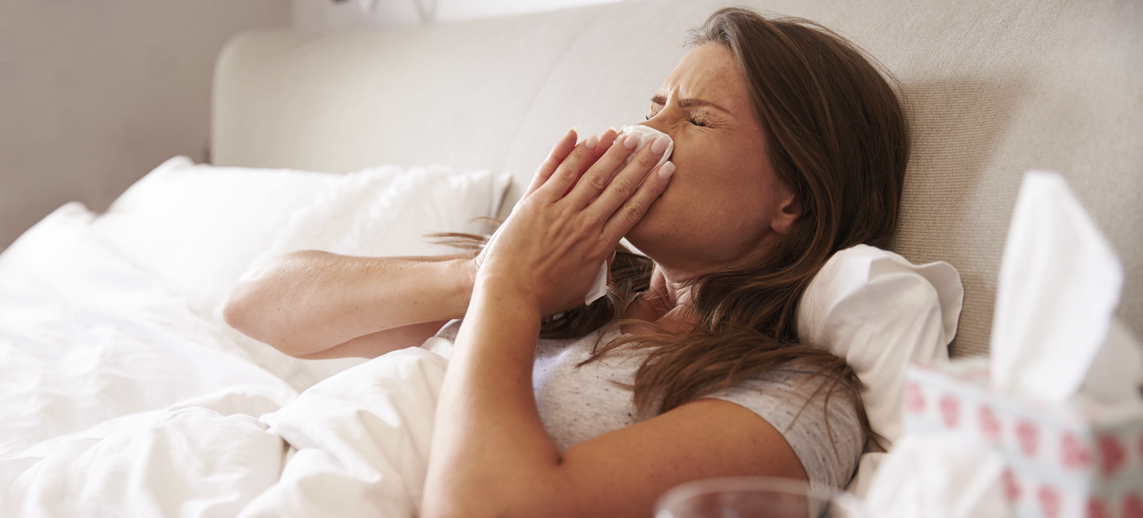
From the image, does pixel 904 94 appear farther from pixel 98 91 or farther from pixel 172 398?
pixel 98 91

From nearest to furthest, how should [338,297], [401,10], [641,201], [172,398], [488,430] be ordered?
[488,430], [641,201], [338,297], [172,398], [401,10]

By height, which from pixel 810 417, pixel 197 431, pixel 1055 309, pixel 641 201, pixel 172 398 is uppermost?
pixel 1055 309

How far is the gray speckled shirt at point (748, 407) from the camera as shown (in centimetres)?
72

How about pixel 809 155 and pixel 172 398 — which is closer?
pixel 809 155

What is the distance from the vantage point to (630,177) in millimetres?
925

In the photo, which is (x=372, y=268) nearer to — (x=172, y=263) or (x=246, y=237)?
(x=246, y=237)

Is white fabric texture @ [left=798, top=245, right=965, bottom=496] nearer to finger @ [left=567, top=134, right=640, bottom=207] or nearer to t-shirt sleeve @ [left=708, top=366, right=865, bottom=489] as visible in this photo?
t-shirt sleeve @ [left=708, top=366, right=865, bottom=489]

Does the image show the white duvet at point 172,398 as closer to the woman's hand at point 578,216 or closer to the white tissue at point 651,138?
the woman's hand at point 578,216

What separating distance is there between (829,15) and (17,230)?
8.84ft

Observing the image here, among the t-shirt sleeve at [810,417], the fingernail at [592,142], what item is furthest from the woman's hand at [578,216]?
the t-shirt sleeve at [810,417]

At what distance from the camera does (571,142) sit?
39.0 inches

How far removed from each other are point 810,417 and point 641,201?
0.34 m

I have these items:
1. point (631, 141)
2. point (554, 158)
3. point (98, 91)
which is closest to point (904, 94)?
point (631, 141)

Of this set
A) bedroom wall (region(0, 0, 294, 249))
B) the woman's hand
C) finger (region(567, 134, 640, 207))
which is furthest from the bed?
bedroom wall (region(0, 0, 294, 249))
